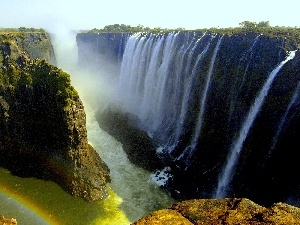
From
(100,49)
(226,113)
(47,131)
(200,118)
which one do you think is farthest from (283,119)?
(100,49)

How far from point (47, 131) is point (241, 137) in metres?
15.2

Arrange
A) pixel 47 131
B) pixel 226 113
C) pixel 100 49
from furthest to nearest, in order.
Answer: pixel 100 49
pixel 226 113
pixel 47 131

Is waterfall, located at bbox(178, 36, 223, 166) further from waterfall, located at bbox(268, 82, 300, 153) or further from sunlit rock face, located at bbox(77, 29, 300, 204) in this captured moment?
waterfall, located at bbox(268, 82, 300, 153)

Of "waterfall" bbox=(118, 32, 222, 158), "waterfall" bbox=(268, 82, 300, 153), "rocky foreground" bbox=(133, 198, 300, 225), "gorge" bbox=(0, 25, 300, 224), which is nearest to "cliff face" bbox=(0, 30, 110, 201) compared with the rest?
"gorge" bbox=(0, 25, 300, 224)

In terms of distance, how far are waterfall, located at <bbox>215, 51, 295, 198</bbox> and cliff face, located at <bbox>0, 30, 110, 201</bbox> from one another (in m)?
8.87

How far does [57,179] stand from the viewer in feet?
83.1

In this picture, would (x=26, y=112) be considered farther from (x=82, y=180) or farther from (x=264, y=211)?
(x=264, y=211)

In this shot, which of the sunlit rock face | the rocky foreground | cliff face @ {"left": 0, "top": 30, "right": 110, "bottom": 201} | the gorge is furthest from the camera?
cliff face @ {"left": 0, "top": 30, "right": 110, "bottom": 201}

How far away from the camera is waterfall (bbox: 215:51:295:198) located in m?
22.5

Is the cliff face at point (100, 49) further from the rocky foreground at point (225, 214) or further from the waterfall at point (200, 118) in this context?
the rocky foreground at point (225, 214)

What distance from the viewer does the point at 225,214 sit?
5.90 meters

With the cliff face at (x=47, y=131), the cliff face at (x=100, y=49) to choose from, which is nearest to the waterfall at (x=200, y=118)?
the cliff face at (x=47, y=131)

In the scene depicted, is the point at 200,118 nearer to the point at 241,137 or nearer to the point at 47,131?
the point at 241,137

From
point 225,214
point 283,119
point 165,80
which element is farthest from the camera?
point 165,80
